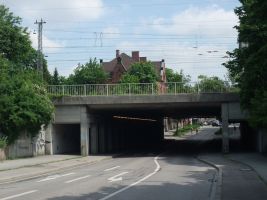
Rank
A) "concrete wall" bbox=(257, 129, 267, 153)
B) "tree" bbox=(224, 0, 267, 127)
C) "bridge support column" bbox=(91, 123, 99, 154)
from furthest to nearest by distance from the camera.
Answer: "bridge support column" bbox=(91, 123, 99, 154) → "concrete wall" bbox=(257, 129, 267, 153) → "tree" bbox=(224, 0, 267, 127)

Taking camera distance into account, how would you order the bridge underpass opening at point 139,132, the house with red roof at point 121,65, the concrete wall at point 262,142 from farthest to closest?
the house with red roof at point 121,65, the bridge underpass opening at point 139,132, the concrete wall at point 262,142

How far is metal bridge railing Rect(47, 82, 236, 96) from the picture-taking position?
47.0m

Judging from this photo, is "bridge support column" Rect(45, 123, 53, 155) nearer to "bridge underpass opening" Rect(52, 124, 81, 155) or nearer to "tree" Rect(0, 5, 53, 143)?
"bridge underpass opening" Rect(52, 124, 81, 155)

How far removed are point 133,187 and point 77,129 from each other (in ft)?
118

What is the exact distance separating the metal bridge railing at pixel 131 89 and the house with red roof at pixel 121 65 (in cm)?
6432

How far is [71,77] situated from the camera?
337 feet

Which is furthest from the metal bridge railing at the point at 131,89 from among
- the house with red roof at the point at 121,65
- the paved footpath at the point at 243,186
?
the house with red roof at the point at 121,65

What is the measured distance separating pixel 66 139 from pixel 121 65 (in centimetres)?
6927

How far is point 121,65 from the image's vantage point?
120 m

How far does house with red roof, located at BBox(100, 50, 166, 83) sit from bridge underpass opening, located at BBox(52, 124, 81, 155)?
2323 inches

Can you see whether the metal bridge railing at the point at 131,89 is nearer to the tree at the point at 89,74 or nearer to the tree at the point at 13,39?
the tree at the point at 13,39

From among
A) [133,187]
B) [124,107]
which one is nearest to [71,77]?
[124,107]

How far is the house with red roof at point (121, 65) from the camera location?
389 ft

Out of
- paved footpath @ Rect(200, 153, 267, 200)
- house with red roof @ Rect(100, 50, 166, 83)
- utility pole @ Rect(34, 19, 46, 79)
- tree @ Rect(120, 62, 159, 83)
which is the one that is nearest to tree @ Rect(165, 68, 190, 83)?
house with red roof @ Rect(100, 50, 166, 83)
